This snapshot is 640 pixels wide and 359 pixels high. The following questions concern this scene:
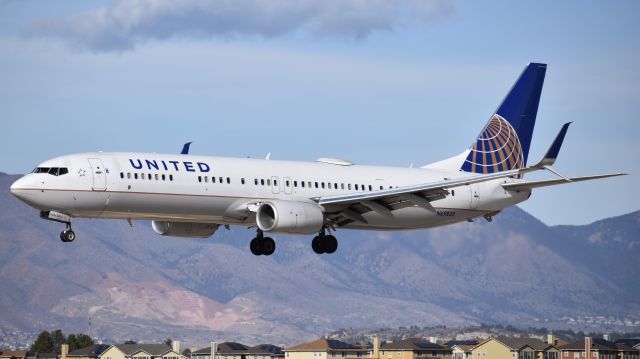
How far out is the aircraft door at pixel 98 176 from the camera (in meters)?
64.1

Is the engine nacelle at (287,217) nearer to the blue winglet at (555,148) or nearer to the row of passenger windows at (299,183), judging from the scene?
the row of passenger windows at (299,183)

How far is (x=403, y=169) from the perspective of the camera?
254ft

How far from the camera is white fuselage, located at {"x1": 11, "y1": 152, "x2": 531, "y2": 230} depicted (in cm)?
6394

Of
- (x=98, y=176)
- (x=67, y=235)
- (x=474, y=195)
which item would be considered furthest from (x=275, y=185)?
(x=474, y=195)

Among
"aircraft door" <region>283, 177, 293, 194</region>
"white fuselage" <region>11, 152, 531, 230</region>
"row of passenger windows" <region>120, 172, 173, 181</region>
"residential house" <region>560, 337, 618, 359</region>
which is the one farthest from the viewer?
"residential house" <region>560, 337, 618, 359</region>

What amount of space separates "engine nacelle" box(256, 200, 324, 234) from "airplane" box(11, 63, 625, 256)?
0.17ft

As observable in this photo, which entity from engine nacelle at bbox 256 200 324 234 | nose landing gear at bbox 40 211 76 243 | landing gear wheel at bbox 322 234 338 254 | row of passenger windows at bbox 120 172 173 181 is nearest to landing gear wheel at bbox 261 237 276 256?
landing gear wheel at bbox 322 234 338 254

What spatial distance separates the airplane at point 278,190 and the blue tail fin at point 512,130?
0.06 m

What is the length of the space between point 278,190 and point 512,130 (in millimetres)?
20038

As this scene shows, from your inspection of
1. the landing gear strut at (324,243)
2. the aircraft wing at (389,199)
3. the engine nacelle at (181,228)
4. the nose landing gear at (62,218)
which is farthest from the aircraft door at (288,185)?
the nose landing gear at (62,218)

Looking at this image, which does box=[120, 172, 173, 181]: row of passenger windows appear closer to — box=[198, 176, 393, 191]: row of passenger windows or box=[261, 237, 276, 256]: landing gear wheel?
box=[198, 176, 393, 191]: row of passenger windows

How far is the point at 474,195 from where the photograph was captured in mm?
78062

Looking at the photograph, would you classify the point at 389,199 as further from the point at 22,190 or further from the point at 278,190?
the point at 22,190

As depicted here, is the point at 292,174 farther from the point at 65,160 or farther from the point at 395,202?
the point at 65,160
